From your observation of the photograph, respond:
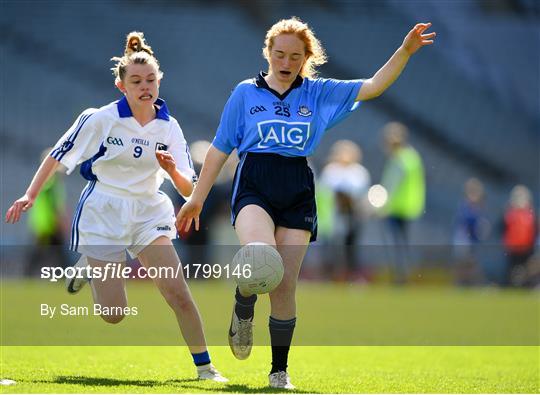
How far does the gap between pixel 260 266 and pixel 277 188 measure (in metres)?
0.58

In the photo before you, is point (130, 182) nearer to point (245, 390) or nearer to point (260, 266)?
point (260, 266)

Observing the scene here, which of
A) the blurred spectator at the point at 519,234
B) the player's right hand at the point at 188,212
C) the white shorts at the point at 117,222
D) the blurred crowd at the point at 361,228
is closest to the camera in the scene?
the player's right hand at the point at 188,212

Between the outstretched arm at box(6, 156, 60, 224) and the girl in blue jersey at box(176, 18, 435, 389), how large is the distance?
0.99 m

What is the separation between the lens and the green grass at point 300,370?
20.9 feet

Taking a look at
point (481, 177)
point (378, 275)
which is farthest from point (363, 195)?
point (481, 177)

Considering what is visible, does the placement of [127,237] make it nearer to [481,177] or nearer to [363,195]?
[363,195]

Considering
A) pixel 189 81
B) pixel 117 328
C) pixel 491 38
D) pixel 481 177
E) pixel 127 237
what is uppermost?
pixel 491 38

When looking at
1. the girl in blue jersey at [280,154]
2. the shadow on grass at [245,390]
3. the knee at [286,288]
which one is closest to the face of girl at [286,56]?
the girl in blue jersey at [280,154]

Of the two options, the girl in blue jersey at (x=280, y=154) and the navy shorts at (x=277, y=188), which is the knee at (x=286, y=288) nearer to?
the girl in blue jersey at (x=280, y=154)

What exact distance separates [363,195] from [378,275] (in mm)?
1397

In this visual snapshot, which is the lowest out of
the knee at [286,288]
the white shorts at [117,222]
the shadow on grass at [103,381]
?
the shadow on grass at [103,381]

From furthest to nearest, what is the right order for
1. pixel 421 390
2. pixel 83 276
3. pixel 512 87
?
pixel 512 87
pixel 83 276
pixel 421 390

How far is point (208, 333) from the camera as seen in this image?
10.0 m

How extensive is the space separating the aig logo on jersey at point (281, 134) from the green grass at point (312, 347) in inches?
57.3
